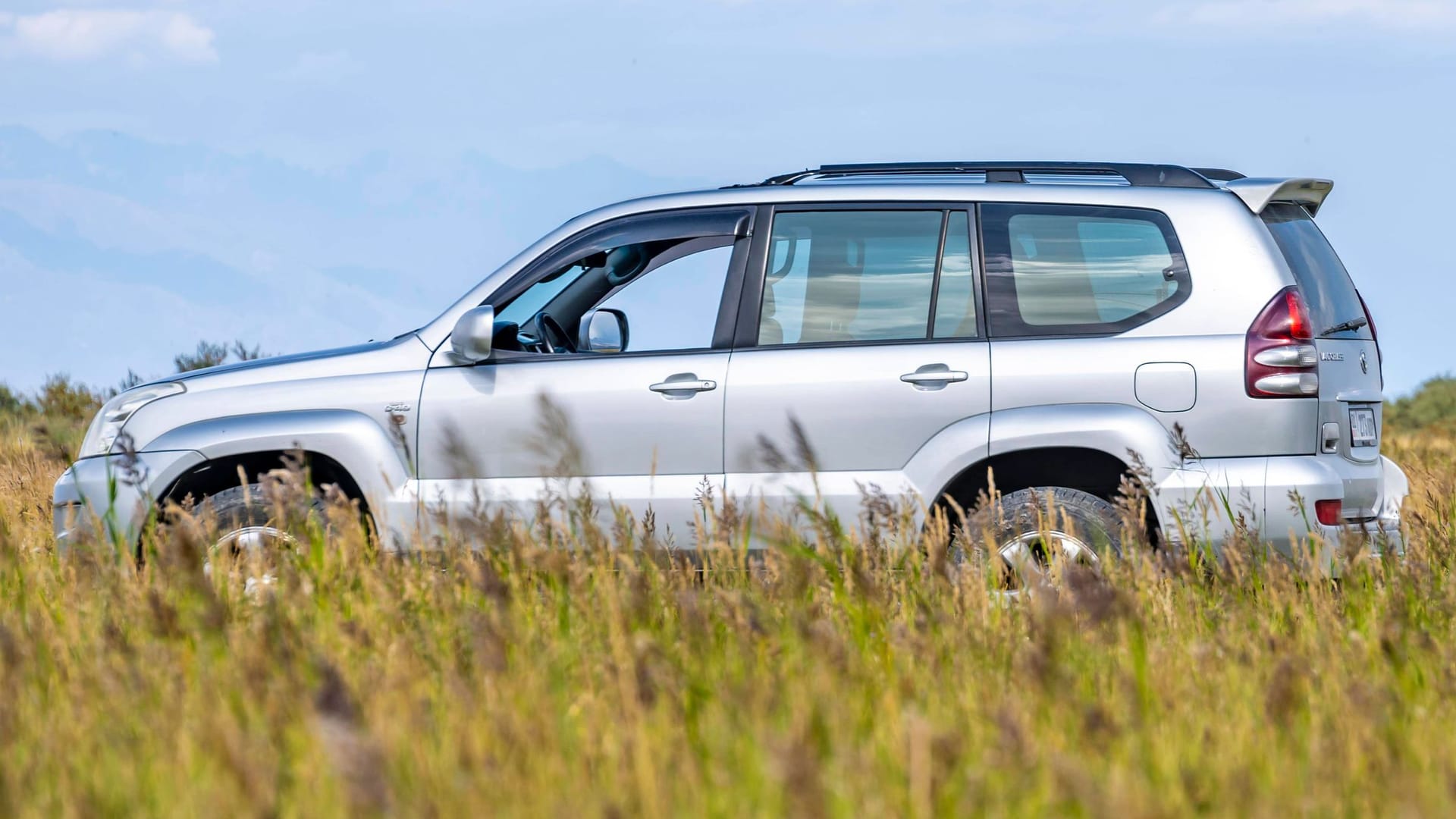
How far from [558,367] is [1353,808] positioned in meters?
3.55

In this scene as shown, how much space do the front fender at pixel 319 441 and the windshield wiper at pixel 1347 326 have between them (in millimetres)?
3530

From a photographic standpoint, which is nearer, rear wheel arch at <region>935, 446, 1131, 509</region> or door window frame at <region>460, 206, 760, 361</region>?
rear wheel arch at <region>935, 446, 1131, 509</region>

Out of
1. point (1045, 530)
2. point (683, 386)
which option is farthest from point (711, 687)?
point (683, 386)

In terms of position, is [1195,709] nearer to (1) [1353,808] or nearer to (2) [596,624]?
(1) [1353,808]

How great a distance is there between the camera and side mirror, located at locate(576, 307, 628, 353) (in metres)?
5.82

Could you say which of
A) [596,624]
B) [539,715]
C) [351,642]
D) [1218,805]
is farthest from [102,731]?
[1218,805]

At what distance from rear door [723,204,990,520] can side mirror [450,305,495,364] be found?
3.05 feet

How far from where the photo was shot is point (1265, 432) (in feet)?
16.5

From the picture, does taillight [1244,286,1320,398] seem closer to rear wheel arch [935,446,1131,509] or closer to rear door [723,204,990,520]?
rear wheel arch [935,446,1131,509]

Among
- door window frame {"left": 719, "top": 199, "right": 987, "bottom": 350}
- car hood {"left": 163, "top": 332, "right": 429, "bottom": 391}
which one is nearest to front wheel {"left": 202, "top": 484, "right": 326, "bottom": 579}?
car hood {"left": 163, "top": 332, "right": 429, "bottom": 391}

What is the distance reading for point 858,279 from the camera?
5.51 m

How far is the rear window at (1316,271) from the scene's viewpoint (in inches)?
211

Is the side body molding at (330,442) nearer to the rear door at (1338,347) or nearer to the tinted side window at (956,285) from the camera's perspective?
the tinted side window at (956,285)

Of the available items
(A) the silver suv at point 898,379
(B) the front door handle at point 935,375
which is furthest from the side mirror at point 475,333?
(B) the front door handle at point 935,375
